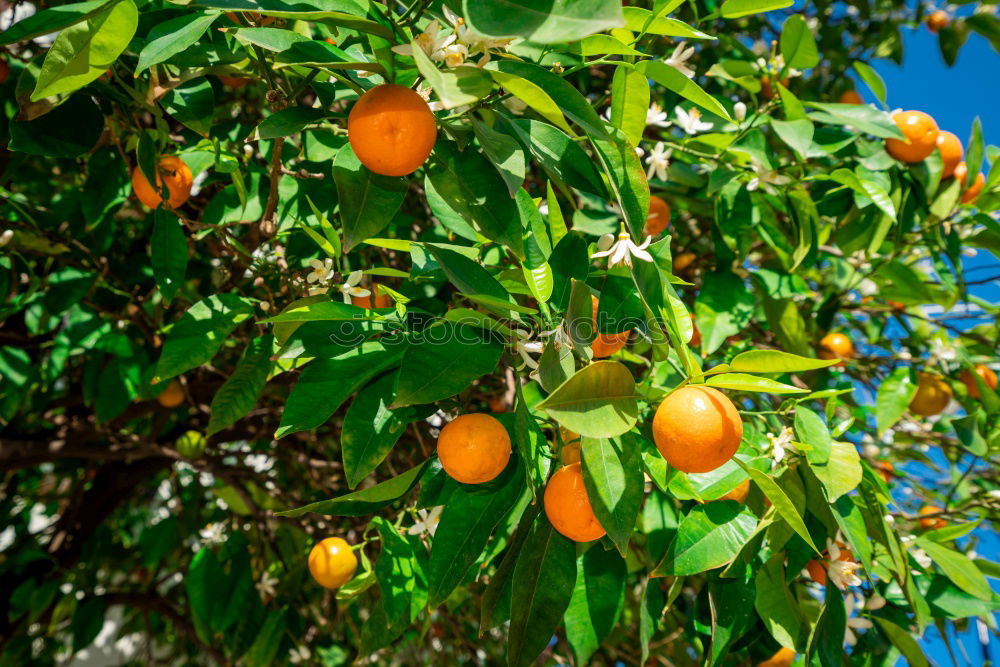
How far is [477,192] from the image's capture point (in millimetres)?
785

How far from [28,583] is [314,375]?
1.50m

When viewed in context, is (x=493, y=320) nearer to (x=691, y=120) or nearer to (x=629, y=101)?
(x=629, y=101)

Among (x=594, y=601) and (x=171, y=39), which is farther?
(x=594, y=601)

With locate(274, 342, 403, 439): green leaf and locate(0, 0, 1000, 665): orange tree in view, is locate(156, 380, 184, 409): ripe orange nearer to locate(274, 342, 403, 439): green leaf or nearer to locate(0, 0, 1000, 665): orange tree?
locate(0, 0, 1000, 665): orange tree

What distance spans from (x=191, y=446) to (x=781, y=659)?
4.38ft

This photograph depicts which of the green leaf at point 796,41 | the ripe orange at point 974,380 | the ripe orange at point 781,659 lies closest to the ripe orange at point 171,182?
the green leaf at point 796,41

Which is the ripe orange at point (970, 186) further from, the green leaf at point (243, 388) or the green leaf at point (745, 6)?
the green leaf at point (243, 388)

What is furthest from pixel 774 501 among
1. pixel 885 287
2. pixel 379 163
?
pixel 885 287

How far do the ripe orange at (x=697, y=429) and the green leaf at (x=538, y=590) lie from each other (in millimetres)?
218

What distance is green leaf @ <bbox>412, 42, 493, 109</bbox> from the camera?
526 mm

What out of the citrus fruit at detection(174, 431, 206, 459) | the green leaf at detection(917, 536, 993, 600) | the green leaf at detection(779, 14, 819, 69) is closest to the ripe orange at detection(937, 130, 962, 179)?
the green leaf at detection(779, 14, 819, 69)

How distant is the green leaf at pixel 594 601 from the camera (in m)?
0.91

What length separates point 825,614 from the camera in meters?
0.99

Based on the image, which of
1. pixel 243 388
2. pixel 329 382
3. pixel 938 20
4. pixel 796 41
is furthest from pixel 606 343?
pixel 938 20
